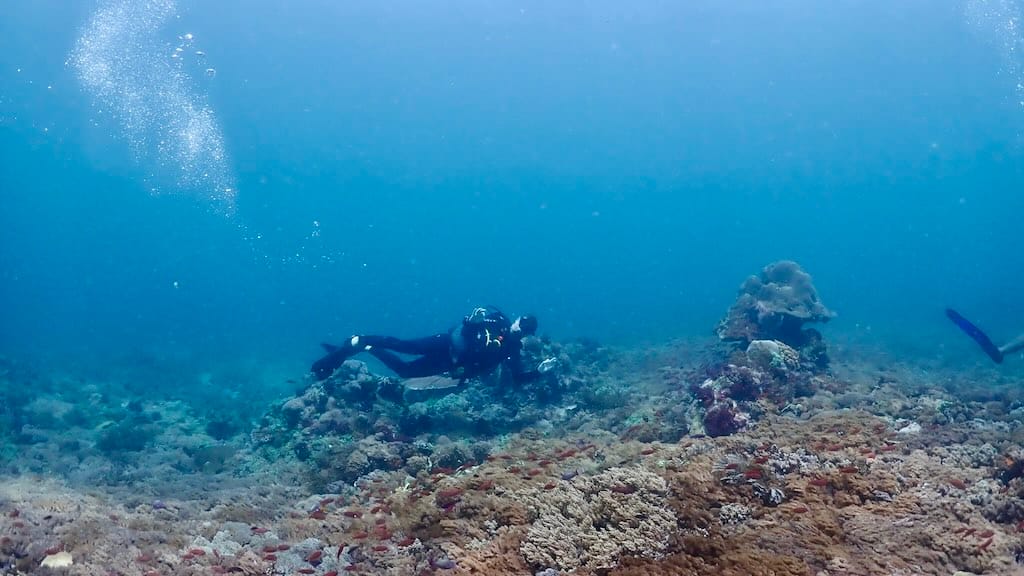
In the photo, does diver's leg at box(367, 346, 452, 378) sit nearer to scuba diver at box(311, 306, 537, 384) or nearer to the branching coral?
scuba diver at box(311, 306, 537, 384)

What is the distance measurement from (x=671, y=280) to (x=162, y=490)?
105 meters

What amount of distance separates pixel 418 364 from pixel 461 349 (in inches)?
65.0

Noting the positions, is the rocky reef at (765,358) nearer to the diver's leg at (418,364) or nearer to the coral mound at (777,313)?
the coral mound at (777,313)

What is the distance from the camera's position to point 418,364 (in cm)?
1381

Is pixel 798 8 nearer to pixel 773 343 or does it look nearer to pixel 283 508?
pixel 773 343

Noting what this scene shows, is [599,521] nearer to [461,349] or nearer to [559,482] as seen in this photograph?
[559,482]

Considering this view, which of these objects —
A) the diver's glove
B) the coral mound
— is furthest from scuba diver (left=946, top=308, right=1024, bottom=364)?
the diver's glove

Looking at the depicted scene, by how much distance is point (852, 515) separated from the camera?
15.9 ft

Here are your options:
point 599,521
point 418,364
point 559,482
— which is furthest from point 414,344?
point 599,521

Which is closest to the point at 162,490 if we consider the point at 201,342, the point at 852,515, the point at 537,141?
the point at 852,515

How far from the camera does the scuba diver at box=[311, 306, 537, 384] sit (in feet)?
40.5

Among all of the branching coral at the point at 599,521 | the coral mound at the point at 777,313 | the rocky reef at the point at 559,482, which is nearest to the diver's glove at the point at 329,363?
the rocky reef at the point at 559,482

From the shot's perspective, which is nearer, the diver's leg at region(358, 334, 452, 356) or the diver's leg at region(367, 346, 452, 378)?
the diver's leg at region(358, 334, 452, 356)

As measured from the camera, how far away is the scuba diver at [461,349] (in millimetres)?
12336
